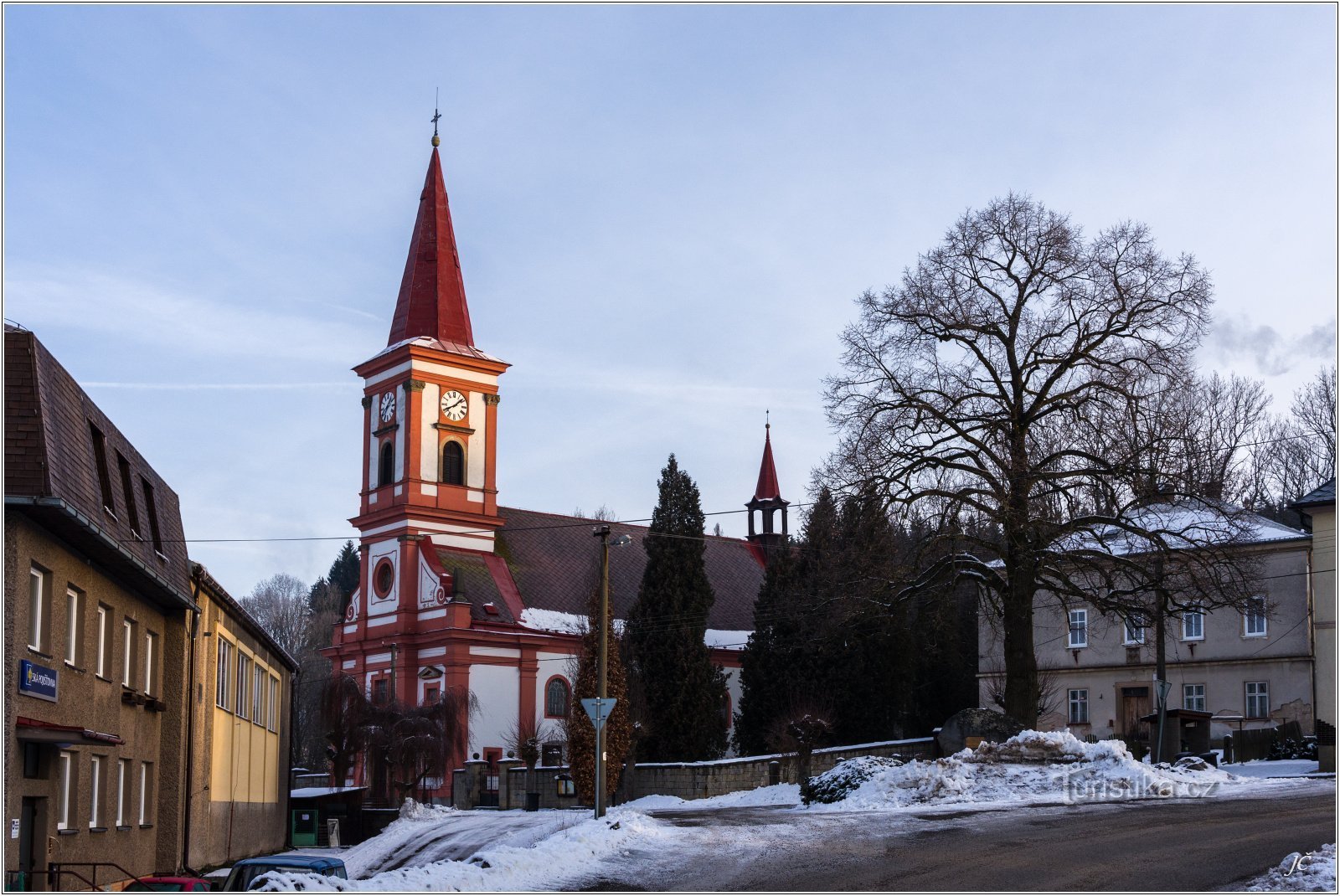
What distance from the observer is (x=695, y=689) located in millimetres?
56125

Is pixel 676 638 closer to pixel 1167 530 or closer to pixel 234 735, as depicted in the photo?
pixel 234 735

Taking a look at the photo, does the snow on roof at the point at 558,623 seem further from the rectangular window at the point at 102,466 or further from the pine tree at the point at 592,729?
the rectangular window at the point at 102,466

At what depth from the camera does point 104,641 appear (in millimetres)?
22938

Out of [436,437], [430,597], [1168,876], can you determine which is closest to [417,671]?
[430,597]

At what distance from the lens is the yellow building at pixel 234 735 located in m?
28.8

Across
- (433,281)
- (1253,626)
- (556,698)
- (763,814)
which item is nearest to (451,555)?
(556,698)

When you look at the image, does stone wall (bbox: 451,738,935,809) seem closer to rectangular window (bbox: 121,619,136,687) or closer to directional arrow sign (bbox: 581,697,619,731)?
directional arrow sign (bbox: 581,697,619,731)

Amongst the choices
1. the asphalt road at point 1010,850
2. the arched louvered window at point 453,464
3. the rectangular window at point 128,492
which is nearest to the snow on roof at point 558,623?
the arched louvered window at point 453,464

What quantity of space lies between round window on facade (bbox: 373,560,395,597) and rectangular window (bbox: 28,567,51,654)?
46354 millimetres

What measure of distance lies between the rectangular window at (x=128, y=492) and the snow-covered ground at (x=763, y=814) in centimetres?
692

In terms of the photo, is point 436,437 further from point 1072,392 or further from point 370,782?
point 1072,392

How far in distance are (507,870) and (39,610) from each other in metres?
6.50

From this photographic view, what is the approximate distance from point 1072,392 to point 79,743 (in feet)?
70.3

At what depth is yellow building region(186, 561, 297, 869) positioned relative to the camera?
28.8 metres
